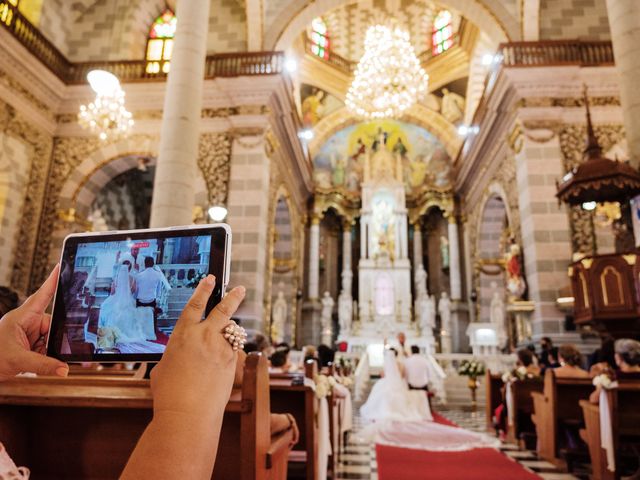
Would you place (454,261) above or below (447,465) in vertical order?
above

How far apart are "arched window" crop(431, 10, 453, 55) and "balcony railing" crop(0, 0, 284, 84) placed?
35.9 feet

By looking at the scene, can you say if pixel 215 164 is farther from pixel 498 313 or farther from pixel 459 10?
pixel 498 313

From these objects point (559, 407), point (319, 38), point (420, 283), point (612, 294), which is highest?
point (319, 38)

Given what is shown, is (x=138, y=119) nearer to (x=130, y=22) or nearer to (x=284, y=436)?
(x=130, y=22)

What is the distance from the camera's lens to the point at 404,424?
9047 mm

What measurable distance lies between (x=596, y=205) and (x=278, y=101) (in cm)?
818

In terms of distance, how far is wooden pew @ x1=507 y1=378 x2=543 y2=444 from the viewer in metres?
7.39

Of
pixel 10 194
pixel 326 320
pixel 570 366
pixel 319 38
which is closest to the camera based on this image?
pixel 570 366

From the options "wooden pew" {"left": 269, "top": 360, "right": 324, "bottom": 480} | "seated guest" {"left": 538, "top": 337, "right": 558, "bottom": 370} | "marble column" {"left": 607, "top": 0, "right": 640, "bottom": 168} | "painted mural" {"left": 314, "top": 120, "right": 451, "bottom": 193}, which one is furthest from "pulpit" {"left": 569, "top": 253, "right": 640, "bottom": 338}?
"painted mural" {"left": 314, "top": 120, "right": 451, "bottom": 193}

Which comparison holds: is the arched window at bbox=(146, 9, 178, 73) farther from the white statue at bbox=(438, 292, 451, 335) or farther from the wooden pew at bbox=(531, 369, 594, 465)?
the white statue at bbox=(438, 292, 451, 335)

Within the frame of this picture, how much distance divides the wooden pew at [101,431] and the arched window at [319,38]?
20.7 meters

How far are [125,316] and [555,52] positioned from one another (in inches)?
518

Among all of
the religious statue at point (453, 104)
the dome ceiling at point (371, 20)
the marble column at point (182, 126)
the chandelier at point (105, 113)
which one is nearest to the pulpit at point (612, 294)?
the marble column at point (182, 126)

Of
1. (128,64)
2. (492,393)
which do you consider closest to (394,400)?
(492,393)
